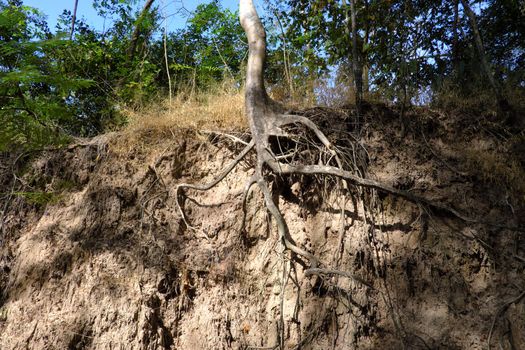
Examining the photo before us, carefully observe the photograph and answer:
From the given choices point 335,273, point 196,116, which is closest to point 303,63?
point 196,116

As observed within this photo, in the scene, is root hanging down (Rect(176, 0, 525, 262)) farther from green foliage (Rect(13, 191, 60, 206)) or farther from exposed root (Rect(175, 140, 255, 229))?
green foliage (Rect(13, 191, 60, 206))

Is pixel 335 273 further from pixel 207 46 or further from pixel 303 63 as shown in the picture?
pixel 207 46

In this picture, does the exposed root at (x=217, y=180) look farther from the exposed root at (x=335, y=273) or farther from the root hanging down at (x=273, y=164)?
the exposed root at (x=335, y=273)

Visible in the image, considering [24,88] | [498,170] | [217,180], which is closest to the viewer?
[498,170]

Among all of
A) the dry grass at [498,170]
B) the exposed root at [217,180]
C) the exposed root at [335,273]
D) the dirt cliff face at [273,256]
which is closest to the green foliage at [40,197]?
the dirt cliff face at [273,256]

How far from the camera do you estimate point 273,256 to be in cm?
464

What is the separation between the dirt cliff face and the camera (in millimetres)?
4172

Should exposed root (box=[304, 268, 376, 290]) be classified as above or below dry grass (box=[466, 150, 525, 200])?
below

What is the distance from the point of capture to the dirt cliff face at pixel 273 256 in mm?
4172

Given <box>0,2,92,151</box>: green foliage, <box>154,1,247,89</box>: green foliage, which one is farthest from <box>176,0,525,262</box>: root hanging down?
<box>154,1,247,89</box>: green foliage

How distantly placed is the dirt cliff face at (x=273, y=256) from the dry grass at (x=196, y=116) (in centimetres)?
21

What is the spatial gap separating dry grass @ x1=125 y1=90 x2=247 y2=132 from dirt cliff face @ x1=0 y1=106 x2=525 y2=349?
0.69ft

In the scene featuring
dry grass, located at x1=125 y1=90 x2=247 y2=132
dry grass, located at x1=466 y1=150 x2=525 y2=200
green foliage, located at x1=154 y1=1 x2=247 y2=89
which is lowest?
dry grass, located at x1=466 y1=150 x2=525 y2=200

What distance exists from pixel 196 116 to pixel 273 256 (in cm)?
222
